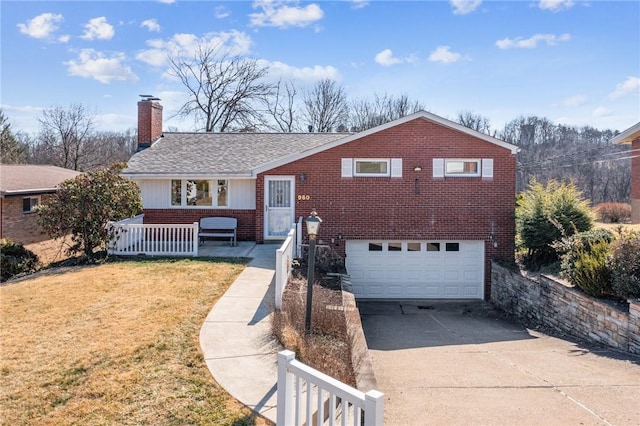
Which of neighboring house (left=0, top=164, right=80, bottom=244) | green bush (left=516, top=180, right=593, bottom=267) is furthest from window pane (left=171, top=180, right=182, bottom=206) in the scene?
green bush (left=516, top=180, right=593, bottom=267)

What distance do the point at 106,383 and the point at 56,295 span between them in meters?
4.87

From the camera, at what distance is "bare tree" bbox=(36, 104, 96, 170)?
36.9 meters

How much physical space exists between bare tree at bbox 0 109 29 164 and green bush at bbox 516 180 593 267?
1470 inches

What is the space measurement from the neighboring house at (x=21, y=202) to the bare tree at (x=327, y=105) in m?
24.2

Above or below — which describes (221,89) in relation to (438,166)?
above

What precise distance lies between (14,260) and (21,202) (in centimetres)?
632

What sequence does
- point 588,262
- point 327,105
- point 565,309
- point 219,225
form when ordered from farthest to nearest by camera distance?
1. point 327,105
2. point 219,225
3. point 565,309
4. point 588,262

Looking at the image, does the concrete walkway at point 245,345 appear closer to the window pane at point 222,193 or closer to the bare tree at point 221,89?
the window pane at point 222,193

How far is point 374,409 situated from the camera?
2.70 metres

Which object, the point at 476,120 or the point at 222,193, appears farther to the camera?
the point at 476,120

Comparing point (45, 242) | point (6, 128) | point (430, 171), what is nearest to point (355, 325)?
point (430, 171)

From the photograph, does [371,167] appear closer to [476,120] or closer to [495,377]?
[495,377]

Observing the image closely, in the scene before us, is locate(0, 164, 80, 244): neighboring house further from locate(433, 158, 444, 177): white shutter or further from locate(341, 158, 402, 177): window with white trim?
locate(433, 158, 444, 177): white shutter

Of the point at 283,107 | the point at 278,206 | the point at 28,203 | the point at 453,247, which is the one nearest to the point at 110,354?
the point at 278,206
